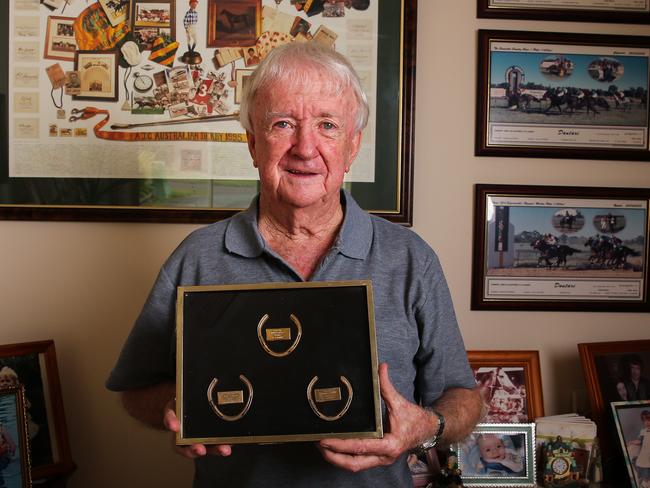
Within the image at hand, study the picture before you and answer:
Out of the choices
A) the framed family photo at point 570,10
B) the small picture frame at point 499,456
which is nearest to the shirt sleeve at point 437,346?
the small picture frame at point 499,456

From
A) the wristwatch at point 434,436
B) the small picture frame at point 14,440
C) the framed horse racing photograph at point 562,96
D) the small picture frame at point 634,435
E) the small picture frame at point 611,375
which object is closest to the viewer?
the wristwatch at point 434,436

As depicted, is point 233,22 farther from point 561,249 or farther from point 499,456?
point 499,456

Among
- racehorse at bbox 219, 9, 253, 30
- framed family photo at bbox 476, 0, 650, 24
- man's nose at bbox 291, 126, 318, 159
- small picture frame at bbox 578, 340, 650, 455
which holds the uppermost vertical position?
framed family photo at bbox 476, 0, 650, 24

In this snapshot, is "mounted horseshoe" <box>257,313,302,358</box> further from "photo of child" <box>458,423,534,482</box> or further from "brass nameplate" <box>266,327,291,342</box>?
"photo of child" <box>458,423,534,482</box>

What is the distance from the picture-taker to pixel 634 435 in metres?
1.76

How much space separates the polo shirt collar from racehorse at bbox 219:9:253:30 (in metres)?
0.82

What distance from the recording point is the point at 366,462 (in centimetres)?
100

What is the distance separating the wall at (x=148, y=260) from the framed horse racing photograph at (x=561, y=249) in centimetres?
5

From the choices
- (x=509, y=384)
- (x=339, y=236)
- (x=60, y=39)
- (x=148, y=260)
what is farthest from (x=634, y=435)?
(x=60, y=39)

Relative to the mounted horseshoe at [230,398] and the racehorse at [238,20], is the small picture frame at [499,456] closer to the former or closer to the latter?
the mounted horseshoe at [230,398]

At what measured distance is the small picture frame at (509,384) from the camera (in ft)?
6.19

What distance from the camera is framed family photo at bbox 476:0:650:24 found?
6.34ft

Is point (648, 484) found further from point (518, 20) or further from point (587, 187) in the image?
point (518, 20)

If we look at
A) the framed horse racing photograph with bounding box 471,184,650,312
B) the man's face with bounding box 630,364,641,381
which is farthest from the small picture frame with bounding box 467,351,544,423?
the man's face with bounding box 630,364,641,381
